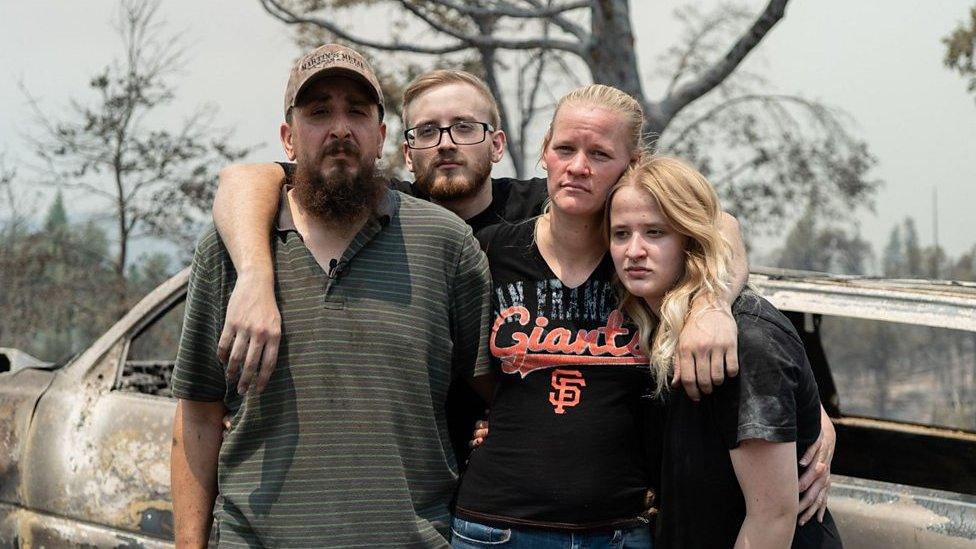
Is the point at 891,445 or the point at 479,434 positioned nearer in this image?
the point at 479,434

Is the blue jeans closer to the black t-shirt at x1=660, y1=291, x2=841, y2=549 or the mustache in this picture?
the black t-shirt at x1=660, y1=291, x2=841, y2=549

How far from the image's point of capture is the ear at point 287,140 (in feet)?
8.80

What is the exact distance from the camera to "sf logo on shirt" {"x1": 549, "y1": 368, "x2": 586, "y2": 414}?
250 centimetres

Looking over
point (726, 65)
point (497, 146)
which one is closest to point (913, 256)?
point (726, 65)

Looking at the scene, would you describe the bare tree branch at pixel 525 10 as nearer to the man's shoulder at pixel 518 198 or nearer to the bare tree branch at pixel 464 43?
the bare tree branch at pixel 464 43

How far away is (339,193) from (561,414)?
2.43 ft

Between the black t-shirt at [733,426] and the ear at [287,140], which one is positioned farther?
the ear at [287,140]

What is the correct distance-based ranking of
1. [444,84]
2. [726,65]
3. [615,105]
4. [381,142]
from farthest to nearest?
[726,65] → [444,84] → [381,142] → [615,105]

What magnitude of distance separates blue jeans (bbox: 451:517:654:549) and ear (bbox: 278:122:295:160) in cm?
104

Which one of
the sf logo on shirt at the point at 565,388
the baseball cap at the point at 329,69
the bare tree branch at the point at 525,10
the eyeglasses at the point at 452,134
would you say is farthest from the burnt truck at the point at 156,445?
the bare tree branch at the point at 525,10

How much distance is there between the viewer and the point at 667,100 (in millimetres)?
11312

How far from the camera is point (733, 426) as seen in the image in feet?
7.38

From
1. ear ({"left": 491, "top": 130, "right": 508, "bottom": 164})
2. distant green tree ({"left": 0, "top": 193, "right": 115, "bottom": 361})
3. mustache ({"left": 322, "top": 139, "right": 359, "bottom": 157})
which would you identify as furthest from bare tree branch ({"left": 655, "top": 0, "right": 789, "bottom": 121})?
mustache ({"left": 322, "top": 139, "right": 359, "bottom": 157})

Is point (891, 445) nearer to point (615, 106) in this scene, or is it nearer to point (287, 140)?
point (615, 106)
